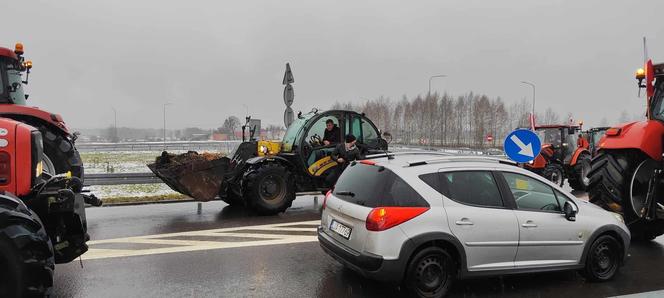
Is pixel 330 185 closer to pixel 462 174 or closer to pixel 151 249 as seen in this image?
pixel 151 249

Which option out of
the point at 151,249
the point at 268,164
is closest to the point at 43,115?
the point at 151,249

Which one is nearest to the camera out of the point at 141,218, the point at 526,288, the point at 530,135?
the point at 526,288

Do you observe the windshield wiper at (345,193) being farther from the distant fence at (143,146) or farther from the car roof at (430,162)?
the distant fence at (143,146)

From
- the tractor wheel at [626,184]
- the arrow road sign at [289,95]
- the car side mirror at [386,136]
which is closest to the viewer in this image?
the tractor wheel at [626,184]

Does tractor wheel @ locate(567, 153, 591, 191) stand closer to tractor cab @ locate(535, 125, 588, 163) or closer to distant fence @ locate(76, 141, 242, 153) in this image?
tractor cab @ locate(535, 125, 588, 163)

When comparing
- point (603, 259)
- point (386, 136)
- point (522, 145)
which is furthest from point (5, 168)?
point (522, 145)

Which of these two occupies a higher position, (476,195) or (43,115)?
(43,115)

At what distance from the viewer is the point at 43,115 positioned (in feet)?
26.7

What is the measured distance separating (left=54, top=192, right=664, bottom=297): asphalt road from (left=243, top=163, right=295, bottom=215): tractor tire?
977mm

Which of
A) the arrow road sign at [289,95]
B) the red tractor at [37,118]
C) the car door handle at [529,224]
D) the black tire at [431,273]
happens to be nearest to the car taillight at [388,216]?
the black tire at [431,273]

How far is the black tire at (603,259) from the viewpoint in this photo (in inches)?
222

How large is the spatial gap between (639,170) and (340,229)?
4.91 metres

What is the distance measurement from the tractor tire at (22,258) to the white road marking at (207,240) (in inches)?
104

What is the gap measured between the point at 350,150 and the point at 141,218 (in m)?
4.43
